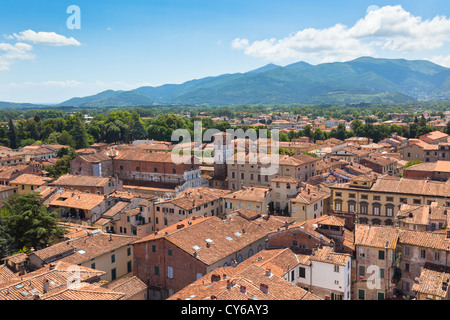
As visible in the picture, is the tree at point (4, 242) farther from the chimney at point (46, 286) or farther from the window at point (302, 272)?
the window at point (302, 272)

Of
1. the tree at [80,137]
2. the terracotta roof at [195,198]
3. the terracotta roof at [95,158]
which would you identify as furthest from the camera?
the tree at [80,137]

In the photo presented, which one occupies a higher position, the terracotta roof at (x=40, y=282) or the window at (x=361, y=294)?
the terracotta roof at (x=40, y=282)

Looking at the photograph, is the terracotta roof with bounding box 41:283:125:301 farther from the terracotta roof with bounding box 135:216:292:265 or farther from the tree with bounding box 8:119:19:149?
the tree with bounding box 8:119:19:149

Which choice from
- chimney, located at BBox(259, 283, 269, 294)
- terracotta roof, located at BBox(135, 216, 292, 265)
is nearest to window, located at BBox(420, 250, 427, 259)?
terracotta roof, located at BBox(135, 216, 292, 265)

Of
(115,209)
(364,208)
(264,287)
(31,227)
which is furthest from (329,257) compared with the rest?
(31,227)

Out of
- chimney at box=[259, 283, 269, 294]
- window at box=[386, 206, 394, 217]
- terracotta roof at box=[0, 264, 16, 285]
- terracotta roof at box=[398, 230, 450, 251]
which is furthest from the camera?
window at box=[386, 206, 394, 217]

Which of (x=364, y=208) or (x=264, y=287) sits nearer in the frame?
(x=264, y=287)

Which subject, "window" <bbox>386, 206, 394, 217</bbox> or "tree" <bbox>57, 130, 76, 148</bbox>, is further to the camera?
"tree" <bbox>57, 130, 76, 148</bbox>

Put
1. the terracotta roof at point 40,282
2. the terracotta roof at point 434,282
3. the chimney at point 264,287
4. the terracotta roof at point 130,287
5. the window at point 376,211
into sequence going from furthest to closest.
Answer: the window at point 376,211 → the terracotta roof at point 434,282 → the terracotta roof at point 130,287 → the chimney at point 264,287 → the terracotta roof at point 40,282

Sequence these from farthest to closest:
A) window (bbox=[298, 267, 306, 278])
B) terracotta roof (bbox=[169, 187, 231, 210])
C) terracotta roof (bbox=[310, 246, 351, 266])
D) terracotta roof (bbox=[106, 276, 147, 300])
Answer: terracotta roof (bbox=[169, 187, 231, 210]) < window (bbox=[298, 267, 306, 278]) < terracotta roof (bbox=[310, 246, 351, 266]) < terracotta roof (bbox=[106, 276, 147, 300])

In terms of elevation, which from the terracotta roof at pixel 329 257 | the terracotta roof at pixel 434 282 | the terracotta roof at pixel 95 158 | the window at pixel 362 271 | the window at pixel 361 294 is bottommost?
the window at pixel 361 294

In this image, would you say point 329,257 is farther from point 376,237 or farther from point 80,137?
point 80,137

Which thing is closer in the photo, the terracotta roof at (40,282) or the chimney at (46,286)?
the terracotta roof at (40,282)

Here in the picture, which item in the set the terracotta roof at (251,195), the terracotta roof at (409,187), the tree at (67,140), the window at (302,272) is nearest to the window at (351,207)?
the terracotta roof at (409,187)
